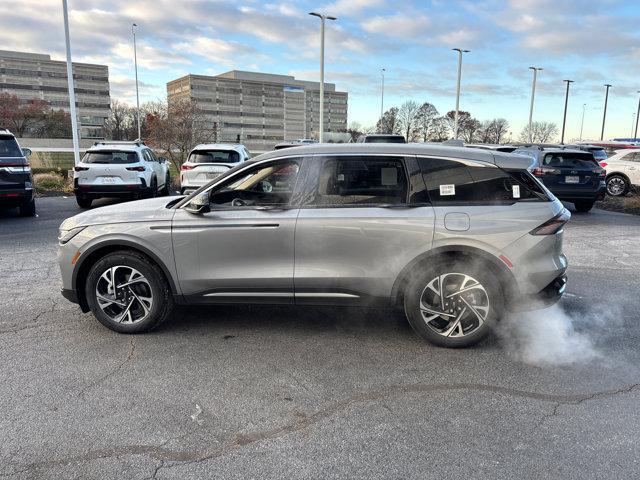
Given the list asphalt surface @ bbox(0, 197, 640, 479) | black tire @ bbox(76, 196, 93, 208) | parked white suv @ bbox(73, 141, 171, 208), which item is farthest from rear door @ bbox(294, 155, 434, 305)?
black tire @ bbox(76, 196, 93, 208)

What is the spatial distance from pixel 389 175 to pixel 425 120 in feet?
263

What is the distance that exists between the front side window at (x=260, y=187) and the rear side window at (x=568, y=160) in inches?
418

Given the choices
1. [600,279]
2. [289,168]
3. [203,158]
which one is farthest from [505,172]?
[203,158]

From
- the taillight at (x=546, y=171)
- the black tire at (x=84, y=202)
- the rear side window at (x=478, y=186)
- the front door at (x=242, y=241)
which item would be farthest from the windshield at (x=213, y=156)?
the rear side window at (x=478, y=186)

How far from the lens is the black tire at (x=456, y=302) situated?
4.04m

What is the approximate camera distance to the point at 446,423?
10.1 feet

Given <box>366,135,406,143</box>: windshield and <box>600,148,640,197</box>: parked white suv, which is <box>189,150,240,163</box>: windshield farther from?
<box>600,148,640,197</box>: parked white suv

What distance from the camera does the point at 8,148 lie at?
10352mm

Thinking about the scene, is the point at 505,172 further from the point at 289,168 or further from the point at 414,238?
the point at 289,168

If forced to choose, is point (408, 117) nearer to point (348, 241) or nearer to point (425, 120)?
point (425, 120)

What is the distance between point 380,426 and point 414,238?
156 centimetres

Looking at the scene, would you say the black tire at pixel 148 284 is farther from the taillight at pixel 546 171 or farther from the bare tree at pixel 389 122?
the bare tree at pixel 389 122

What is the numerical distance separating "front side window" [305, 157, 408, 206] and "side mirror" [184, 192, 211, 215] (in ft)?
2.79

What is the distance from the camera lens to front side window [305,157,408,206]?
415 centimetres
